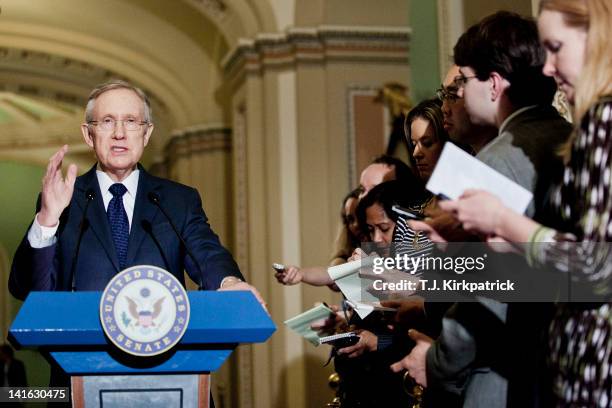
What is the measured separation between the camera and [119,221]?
322cm

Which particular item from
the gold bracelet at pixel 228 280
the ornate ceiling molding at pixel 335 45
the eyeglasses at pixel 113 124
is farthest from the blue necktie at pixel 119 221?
the ornate ceiling molding at pixel 335 45

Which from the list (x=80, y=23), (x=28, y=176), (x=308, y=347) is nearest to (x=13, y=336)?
(x=308, y=347)

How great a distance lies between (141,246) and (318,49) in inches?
270

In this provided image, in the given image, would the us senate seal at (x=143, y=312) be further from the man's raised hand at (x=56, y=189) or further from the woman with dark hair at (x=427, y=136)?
the woman with dark hair at (x=427, y=136)

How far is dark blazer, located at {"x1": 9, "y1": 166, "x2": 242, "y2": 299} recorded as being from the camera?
303cm

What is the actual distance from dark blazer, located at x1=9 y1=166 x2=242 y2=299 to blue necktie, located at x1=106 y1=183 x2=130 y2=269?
0.03m

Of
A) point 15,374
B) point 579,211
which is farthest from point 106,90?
point 15,374

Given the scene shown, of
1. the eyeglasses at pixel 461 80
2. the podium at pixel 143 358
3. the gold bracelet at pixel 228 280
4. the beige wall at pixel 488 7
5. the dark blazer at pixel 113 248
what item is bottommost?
the podium at pixel 143 358

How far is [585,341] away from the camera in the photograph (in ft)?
7.42

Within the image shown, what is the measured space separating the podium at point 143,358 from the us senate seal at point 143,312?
4 centimetres

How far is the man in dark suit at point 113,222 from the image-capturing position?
118 inches

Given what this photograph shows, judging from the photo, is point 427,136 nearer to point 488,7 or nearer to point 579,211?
point 579,211

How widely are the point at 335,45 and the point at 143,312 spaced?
7412mm

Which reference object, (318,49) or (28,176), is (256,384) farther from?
(28,176)
